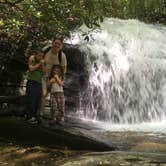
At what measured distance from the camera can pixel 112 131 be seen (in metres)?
12.8

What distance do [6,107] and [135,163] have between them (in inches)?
252

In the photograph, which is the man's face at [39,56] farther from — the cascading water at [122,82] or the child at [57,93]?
the cascading water at [122,82]

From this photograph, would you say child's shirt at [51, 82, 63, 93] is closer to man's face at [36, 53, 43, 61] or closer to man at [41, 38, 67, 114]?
man at [41, 38, 67, 114]

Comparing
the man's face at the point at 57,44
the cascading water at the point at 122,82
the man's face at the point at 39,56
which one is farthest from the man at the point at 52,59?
the cascading water at the point at 122,82

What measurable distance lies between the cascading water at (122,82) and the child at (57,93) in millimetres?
4674

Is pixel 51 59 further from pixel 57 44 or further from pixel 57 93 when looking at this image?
pixel 57 93

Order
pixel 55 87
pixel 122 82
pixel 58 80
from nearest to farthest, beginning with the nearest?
1. pixel 58 80
2. pixel 55 87
3. pixel 122 82

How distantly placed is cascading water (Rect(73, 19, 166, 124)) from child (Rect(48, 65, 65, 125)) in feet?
15.3

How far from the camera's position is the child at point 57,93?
10.5 metres

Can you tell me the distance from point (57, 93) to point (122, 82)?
669 cm

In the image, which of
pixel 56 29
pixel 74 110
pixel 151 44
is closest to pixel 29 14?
pixel 56 29

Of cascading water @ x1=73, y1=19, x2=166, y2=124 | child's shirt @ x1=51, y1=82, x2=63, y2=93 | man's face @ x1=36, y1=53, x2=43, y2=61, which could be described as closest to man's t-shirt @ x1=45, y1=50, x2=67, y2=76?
man's face @ x1=36, y1=53, x2=43, y2=61

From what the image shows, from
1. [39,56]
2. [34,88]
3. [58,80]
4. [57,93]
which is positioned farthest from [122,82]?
[39,56]

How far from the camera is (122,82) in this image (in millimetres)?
17078
